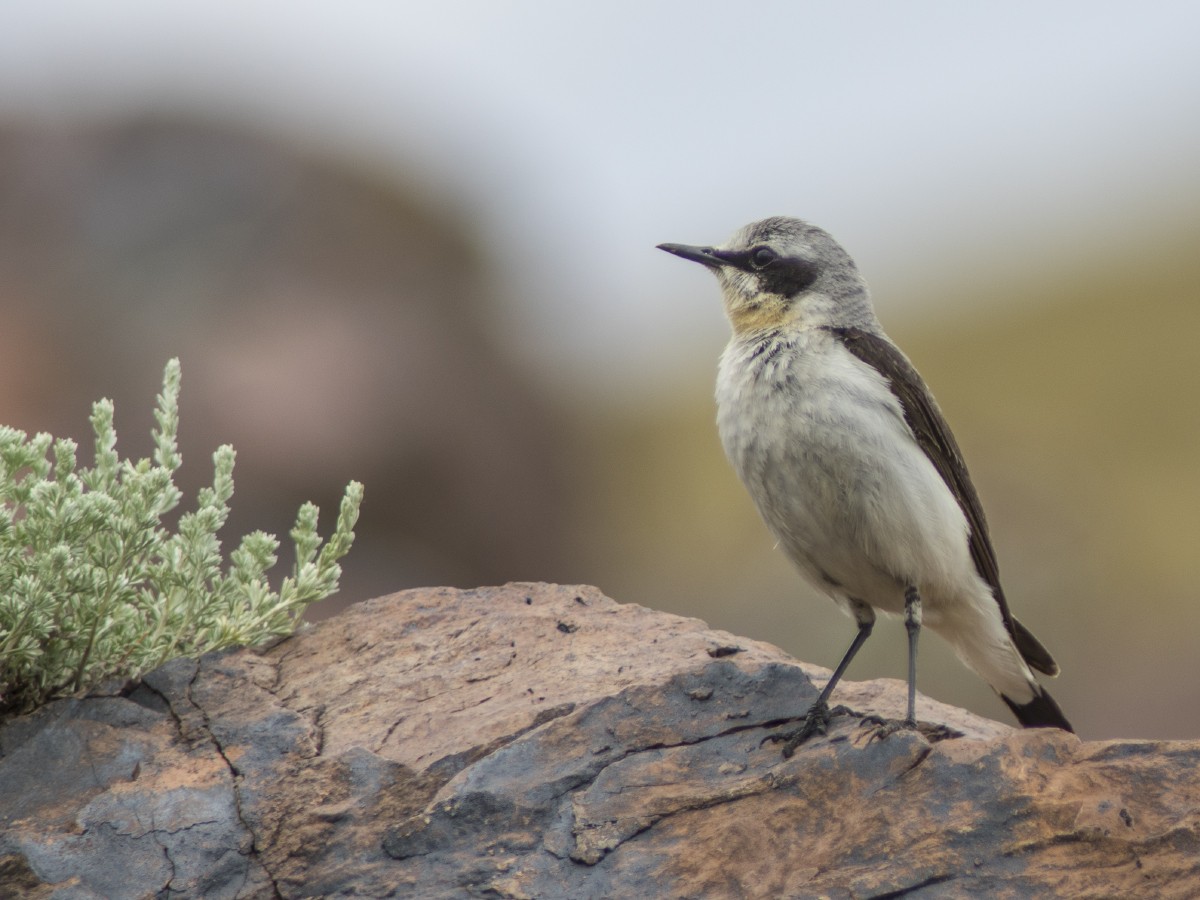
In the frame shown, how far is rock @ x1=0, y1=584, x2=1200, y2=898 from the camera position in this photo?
5.06 metres

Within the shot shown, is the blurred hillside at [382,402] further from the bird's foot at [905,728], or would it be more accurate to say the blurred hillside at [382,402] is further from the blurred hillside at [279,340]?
the bird's foot at [905,728]

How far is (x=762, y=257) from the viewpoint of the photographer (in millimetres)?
7648

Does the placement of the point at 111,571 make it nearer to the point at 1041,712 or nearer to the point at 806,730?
the point at 806,730

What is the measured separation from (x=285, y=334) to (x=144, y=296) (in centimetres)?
152

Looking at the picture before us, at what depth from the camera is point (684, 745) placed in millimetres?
5672

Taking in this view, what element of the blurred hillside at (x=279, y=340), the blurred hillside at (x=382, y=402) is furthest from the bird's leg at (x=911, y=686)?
the blurred hillside at (x=279, y=340)

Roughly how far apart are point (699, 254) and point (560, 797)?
11.2 feet

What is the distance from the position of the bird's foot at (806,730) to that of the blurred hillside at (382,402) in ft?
23.5

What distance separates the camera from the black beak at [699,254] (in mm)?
7777

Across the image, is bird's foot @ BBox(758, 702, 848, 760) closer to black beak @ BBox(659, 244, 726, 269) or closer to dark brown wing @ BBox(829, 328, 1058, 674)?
dark brown wing @ BBox(829, 328, 1058, 674)

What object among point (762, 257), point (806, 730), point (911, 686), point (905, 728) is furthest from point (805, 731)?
point (762, 257)

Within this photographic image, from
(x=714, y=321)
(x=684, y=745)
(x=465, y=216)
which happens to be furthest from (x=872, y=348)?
(x=714, y=321)

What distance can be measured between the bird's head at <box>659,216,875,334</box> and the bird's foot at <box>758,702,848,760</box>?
209cm

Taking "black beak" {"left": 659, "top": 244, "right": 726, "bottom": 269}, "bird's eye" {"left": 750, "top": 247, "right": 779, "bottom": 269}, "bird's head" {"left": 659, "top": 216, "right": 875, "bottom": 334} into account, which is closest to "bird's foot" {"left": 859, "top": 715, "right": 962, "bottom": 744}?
"bird's head" {"left": 659, "top": 216, "right": 875, "bottom": 334}
